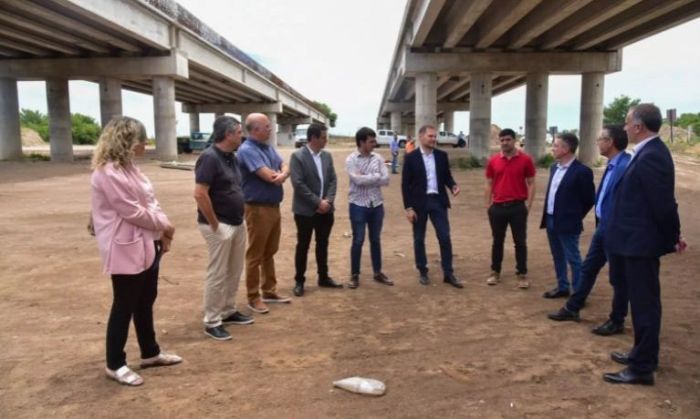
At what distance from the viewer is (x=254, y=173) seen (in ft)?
17.9

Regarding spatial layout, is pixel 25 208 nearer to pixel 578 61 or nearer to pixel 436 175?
pixel 436 175

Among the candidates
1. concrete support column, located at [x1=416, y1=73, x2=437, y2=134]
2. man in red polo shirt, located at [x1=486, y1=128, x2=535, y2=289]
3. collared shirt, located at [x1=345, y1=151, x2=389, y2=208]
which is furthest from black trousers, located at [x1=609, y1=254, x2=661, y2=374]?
concrete support column, located at [x1=416, y1=73, x2=437, y2=134]

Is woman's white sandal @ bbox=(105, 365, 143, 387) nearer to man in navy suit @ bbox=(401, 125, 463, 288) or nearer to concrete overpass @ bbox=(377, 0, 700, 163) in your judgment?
man in navy suit @ bbox=(401, 125, 463, 288)

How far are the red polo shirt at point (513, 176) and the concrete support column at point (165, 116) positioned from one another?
25.2 m

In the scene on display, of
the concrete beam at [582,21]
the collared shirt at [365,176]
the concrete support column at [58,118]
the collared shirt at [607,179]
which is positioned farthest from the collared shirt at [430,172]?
the concrete support column at [58,118]

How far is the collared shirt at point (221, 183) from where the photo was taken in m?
4.61

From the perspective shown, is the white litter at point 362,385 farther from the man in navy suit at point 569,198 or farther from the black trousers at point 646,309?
the man in navy suit at point 569,198

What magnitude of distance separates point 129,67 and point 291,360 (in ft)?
87.1

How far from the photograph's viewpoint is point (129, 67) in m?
27.6

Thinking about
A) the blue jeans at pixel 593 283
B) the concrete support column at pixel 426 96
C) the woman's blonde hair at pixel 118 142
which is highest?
the concrete support column at pixel 426 96

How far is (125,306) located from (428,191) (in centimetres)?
374

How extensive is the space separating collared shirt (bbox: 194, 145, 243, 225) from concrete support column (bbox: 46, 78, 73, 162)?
2864cm

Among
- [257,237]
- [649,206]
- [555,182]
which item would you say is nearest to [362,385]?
A: [257,237]

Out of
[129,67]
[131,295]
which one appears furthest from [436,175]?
[129,67]
